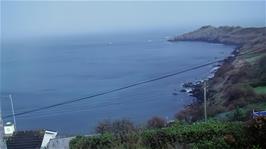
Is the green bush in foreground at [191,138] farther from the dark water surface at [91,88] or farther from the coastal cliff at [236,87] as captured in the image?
the dark water surface at [91,88]

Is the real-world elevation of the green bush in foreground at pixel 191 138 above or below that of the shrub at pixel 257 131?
below

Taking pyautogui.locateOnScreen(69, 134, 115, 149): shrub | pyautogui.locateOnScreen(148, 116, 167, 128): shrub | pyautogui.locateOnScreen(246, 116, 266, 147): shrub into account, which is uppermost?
pyautogui.locateOnScreen(246, 116, 266, 147): shrub

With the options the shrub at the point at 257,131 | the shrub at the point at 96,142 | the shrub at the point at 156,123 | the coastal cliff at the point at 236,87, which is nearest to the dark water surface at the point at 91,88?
the coastal cliff at the point at 236,87

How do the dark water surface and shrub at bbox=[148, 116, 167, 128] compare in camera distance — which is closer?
shrub at bbox=[148, 116, 167, 128]

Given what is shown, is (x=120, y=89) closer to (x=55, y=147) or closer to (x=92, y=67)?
(x=92, y=67)

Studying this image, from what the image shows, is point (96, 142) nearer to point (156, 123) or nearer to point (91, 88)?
point (156, 123)

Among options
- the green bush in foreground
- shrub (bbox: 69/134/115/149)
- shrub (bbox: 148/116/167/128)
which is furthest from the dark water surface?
the green bush in foreground

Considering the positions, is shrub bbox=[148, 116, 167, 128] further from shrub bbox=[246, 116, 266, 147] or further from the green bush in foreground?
shrub bbox=[246, 116, 266, 147]

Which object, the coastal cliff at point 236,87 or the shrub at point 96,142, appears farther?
the coastal cliff at point 236,87

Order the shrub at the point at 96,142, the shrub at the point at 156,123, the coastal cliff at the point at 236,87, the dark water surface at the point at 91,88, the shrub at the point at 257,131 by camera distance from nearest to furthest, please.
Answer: the shrub at the point at 257,131 → the shrub at the point at 96,142 → the shrub at the point at 156,123 → the coastal cliff at the point at 236,87 → the dark water surface at the point at 91,88

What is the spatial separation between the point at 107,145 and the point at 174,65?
42415mm

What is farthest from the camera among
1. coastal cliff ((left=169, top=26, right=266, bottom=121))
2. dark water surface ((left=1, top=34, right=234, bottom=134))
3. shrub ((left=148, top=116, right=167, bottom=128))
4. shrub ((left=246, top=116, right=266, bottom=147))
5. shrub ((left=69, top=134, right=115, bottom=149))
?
dark water surface ((left=1, top=34, right=234, bottom=134))

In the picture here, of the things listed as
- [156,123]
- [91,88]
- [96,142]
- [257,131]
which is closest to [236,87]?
[156,123]

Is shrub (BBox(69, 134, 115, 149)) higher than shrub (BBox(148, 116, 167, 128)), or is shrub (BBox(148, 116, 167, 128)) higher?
shrub (BBox(69, 134, 115, 149))
